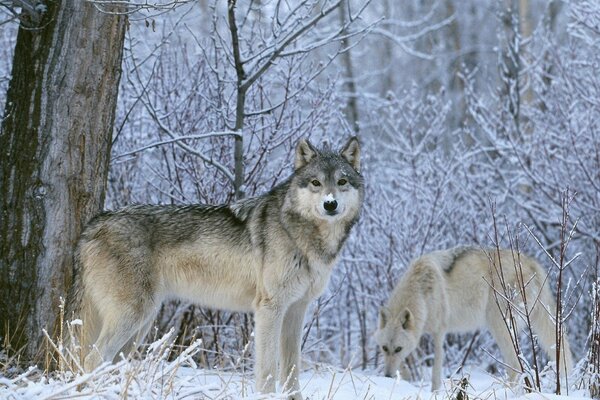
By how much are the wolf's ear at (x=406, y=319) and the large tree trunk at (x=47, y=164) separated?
379 cm

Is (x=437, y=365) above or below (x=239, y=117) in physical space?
below

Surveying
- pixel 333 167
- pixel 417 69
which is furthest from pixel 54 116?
pixel 417 69

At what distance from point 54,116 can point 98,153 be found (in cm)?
40

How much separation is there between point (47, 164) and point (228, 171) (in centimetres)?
191

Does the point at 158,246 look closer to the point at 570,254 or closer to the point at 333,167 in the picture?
the point at 333,167

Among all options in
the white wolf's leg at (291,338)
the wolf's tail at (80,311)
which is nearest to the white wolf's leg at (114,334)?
the wolf's tail at (80,311)

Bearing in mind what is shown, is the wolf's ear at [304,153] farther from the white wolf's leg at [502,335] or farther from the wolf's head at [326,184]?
the white wolf's leg at [502,335]

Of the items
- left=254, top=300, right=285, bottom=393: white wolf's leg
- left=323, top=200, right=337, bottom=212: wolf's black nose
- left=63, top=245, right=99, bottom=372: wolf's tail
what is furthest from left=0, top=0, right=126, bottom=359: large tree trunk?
left=323, top=200, right=337, bottom=212: wolf's black nose

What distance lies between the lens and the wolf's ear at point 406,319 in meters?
8.53

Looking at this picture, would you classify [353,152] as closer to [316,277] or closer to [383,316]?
[316,277]

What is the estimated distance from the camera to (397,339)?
8.57 m

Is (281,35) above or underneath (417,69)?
underneath

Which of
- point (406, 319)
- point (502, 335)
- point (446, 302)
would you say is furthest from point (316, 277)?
point (502, 335)

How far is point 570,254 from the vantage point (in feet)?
38.2
